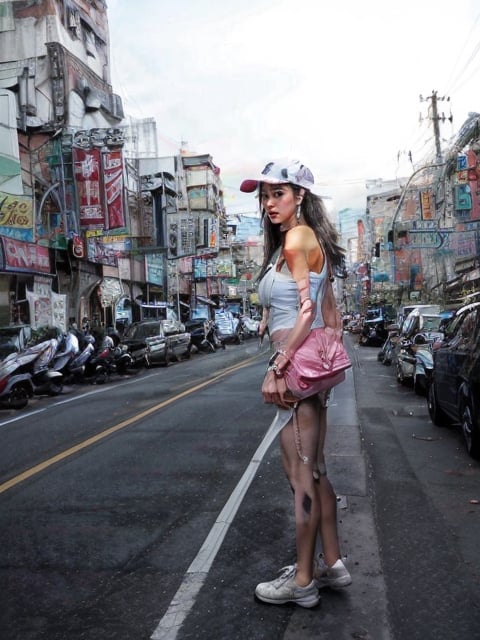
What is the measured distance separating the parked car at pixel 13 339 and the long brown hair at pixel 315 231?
11.4 metres

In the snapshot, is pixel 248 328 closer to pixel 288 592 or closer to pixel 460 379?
pixel 460 379

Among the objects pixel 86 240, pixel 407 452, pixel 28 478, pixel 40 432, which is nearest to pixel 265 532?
pixel 28 478

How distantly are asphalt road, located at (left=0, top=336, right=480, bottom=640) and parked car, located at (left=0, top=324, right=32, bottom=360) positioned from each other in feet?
17.6

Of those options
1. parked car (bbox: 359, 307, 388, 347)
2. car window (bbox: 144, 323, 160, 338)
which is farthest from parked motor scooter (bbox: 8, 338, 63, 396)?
parked car (bbox: 359, 307, 388, 347)

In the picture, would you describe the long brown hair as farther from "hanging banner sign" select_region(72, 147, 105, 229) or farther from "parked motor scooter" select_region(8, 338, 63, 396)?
"hanging banner sign" select_region(72, 147, 105, 229)

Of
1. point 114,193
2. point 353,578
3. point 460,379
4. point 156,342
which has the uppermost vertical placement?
point 114,193

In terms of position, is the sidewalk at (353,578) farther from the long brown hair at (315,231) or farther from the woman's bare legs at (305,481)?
the long brown hair at (315,231)

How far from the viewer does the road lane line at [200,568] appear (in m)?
3.04

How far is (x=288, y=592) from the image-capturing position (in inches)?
124

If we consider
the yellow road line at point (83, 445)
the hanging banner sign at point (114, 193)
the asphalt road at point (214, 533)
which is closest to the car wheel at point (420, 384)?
the asphalt road at point (214, 533)

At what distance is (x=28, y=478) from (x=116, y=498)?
1272mm

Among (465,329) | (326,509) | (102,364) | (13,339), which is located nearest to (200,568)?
(326,509)

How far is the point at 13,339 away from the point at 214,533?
11.0 meters

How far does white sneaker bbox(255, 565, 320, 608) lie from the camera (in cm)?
311
